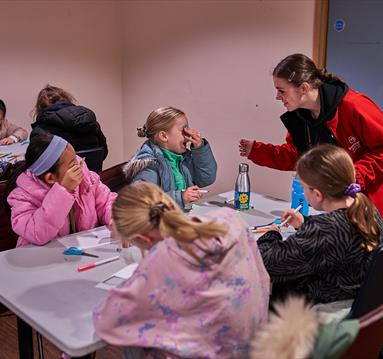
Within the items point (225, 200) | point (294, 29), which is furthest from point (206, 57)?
point (225, 200)

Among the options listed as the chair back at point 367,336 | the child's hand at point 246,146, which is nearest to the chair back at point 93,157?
the child's hand at point 246,146

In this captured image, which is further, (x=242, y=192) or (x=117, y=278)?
(x=242, y=192)

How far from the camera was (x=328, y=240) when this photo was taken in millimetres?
1493

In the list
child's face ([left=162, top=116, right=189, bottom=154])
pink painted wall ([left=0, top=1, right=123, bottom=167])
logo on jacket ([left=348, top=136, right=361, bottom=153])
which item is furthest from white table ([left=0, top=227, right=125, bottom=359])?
pink painted wall ([left=0, top=1, right=123, bottom=167])

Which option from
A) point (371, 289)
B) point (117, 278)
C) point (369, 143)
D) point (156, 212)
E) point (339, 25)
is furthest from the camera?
point (339, 25)

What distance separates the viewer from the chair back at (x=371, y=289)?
56.7 inches

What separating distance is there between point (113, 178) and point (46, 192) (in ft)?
2.14

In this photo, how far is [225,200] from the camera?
8.56 feet

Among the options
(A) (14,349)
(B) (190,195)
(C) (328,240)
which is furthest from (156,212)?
(A) (14,349)

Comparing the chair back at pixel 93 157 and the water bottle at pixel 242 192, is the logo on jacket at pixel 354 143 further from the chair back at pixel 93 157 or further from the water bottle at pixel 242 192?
the chair back at pixel 93 157

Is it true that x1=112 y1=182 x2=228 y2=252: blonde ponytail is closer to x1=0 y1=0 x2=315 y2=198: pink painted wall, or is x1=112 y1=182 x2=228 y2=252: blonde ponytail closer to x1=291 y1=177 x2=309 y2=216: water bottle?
x1=291 y1=177 x2=309 y2=216: water bottle

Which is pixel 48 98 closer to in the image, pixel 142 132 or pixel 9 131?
pixel 9 131

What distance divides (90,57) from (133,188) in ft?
11.1

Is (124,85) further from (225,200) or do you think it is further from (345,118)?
(345,118)
